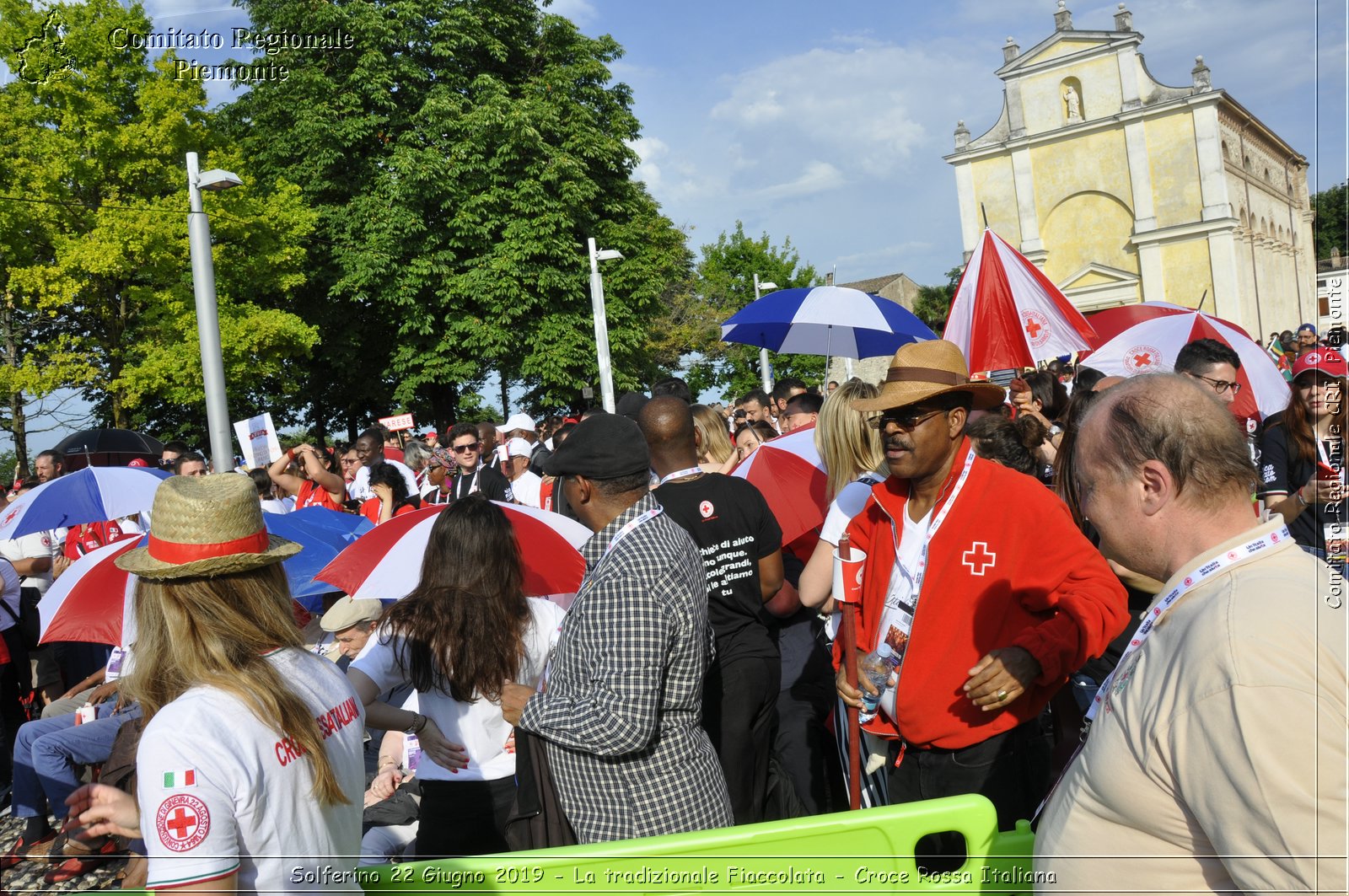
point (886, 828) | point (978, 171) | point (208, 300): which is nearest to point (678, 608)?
point (886, 828)

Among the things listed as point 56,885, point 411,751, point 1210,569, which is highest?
point 1210,569

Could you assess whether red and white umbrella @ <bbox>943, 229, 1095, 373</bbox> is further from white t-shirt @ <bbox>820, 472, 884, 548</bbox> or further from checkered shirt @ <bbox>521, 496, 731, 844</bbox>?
checkered shirt @ <bbox>521, 496, 731, 844</bbox>

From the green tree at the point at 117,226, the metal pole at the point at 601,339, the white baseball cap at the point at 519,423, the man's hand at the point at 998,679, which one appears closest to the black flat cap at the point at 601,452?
the man's hand at the point at 998,679

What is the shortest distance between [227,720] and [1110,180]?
183 feet

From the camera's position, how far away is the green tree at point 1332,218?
56.1 inches

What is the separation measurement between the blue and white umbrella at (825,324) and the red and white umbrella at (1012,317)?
601 millimetres

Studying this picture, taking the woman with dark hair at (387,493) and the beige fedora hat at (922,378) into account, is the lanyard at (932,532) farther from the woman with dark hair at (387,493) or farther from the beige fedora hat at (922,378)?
the woman with dark hair at (387,493)

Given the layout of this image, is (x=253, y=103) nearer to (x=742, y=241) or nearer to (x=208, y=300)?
(x=208, y=300)

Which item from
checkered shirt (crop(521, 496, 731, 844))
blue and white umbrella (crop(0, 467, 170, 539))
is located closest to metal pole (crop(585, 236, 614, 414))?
blue and white umbrella (crop(0, 467, 170, 539))

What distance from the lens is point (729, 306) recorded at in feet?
157

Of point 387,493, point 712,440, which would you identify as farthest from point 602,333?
point 712,440

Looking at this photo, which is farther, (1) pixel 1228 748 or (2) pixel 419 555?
(2) pixel 419 555

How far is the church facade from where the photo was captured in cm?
4581

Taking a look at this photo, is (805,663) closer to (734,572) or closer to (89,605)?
(734,572)
